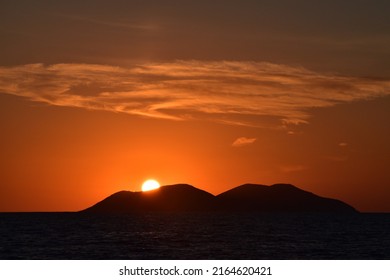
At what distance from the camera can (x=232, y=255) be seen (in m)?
90.8

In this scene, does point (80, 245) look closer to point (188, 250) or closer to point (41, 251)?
point (41, 251)

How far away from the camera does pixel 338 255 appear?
95625 mm
